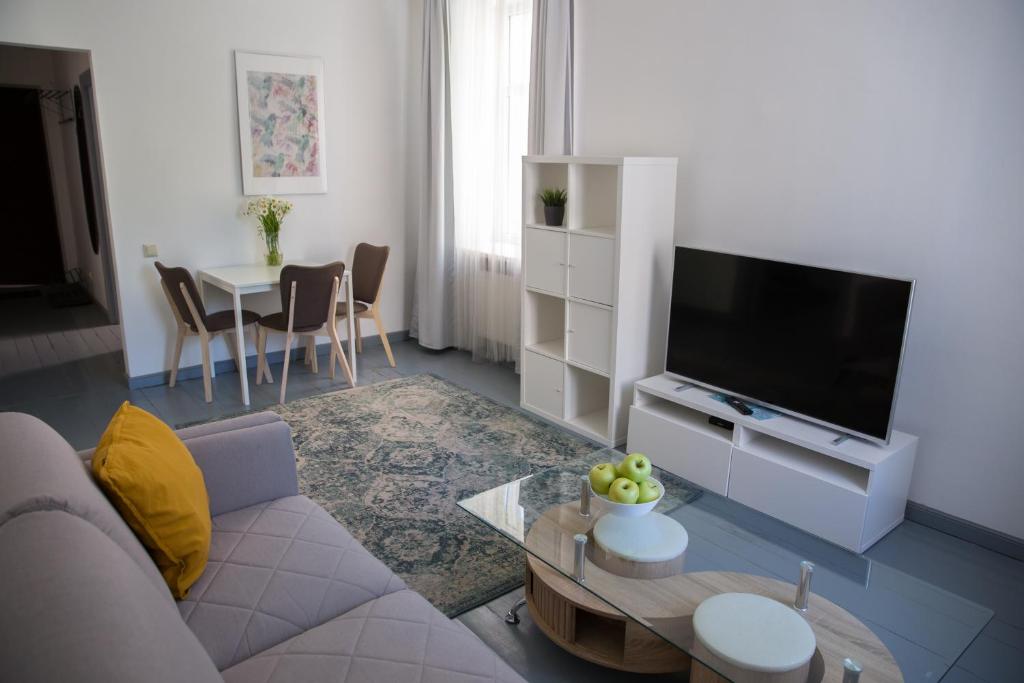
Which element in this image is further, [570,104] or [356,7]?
[356,7]

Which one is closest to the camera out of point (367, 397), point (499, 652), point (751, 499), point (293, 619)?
point (293, 619)

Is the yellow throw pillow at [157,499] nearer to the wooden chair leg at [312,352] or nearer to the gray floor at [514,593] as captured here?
the gray floor at [514,593]

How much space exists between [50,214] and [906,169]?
26.3 feet

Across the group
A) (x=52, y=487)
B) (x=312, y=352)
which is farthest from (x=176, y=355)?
(x=52, y=487)

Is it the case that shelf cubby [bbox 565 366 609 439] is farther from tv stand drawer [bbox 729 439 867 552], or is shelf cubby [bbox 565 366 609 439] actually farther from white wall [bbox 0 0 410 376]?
white wall [bbox 0 0 410 376]

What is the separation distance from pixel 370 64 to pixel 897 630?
4910mm

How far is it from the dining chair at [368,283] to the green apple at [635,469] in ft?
10.5

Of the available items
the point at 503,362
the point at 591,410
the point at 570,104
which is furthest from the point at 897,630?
the point at 503,362

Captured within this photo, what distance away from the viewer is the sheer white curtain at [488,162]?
→ 4770 millimetres

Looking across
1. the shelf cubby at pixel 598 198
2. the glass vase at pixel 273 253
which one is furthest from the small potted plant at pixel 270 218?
the shelf cubby at pixel 598 198

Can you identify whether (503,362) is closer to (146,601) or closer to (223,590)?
(223,590)

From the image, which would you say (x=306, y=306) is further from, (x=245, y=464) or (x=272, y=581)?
(x=272, y=581)

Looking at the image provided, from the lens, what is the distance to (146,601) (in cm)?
128

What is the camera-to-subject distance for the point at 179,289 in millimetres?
4344
